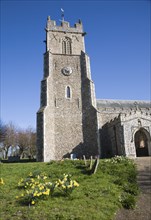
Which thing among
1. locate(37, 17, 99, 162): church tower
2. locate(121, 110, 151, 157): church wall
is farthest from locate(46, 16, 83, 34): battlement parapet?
locate(121, 110, 151, 157): church wall

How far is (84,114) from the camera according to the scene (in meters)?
26.4

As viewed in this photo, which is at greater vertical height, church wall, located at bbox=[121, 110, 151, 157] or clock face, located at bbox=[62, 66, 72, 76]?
clock face, located at bbox=[62, 66, 72, 76]

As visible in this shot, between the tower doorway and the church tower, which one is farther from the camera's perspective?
the tower doorway

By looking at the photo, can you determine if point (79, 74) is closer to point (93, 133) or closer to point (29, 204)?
point (93, 133)

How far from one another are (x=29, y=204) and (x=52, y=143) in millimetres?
16358

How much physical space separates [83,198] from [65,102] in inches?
733

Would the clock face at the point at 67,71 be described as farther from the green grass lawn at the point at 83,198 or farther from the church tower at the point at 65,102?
the green grass lawn at the point at 83,198

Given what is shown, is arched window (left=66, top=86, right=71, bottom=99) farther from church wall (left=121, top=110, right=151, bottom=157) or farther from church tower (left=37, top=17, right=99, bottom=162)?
church wall (left=121, top=110, right=151, bottom=157)

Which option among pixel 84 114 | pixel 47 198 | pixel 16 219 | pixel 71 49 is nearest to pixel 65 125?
pixel 84 114

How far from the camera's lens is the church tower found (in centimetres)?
2412

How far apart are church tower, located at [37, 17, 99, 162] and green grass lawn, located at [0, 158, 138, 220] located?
1082cm

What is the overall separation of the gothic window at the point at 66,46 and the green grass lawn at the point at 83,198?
827 inches

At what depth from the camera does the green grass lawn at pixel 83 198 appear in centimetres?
747

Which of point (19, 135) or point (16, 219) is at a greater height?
point (19, 135)
